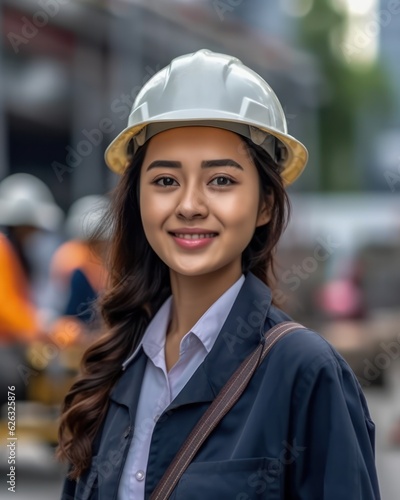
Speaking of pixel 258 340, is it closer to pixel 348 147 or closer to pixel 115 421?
pixel 115 421

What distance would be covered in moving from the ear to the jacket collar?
13 centimetres

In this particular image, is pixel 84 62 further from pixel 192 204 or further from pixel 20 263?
pixel 192 204

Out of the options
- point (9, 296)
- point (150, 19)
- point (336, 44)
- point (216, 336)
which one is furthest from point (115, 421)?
point (336, 44)

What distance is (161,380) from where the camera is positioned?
7.14 feet

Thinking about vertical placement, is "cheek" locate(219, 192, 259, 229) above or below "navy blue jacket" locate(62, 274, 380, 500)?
above

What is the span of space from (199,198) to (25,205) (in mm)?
6592

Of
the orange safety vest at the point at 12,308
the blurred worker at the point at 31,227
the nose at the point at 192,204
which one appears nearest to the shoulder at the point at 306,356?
the nose at the point at 192,204

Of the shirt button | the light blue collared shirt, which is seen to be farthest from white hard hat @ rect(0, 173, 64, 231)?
the shirt button

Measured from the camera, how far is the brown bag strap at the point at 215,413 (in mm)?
1914

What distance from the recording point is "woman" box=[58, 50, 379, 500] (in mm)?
1848

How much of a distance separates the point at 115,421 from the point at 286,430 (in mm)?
475

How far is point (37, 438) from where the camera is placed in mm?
6957

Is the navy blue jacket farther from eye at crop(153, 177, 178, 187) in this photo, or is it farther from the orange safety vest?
the orange safety vest

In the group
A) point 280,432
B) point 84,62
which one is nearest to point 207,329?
point 280,432
